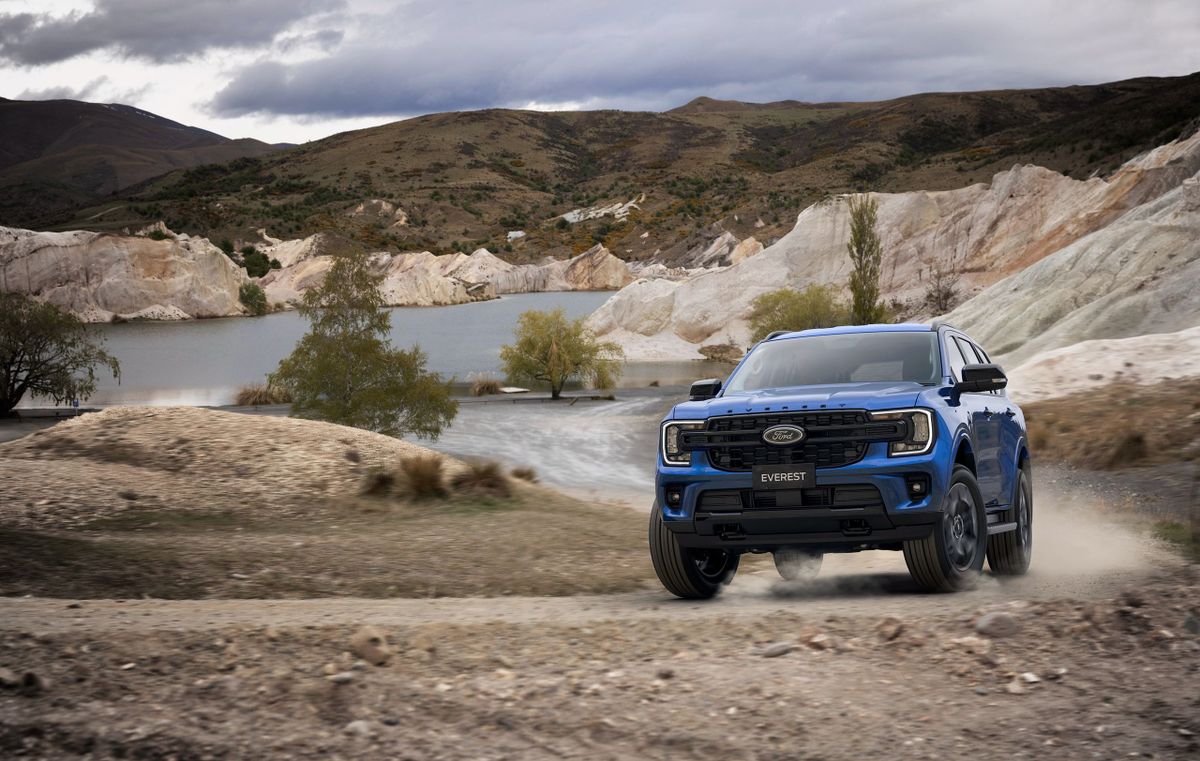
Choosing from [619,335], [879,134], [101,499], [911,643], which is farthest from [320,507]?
[879,134]

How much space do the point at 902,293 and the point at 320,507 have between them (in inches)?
2725

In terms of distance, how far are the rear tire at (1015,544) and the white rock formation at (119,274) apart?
124178 mm

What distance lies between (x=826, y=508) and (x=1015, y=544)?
2.91m

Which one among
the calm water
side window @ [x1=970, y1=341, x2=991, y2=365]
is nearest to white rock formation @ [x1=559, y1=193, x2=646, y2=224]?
→ the calm water

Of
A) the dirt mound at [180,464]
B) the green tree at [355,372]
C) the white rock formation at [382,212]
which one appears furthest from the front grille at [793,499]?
the white rock formation at [382,212]

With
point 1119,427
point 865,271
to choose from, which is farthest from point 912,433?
point 865,271

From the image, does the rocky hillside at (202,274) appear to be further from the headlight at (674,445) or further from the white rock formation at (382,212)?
the headlight at (674,445)

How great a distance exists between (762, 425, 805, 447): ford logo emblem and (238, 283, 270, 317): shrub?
13971cm

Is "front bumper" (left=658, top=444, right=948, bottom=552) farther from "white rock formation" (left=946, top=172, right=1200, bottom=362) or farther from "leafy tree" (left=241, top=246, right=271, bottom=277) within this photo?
"leafy tree" (left=241, top=246, right=271, bottom=277)

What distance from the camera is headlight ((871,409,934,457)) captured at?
304 inches

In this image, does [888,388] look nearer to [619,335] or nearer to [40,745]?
[40,745]

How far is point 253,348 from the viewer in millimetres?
107812

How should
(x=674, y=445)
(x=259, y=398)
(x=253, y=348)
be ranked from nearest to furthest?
(x=674, y=445) → (x=259, y=398) → (x=253, y=348)

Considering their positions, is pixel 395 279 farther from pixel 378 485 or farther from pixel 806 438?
pixel 806 438
